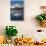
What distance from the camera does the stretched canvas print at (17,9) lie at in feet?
10.2

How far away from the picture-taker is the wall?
3.11 metres

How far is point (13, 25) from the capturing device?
3.13m

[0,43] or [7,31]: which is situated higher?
[7,31]

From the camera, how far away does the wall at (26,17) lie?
311cm

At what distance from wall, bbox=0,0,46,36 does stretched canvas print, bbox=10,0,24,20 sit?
0.06m

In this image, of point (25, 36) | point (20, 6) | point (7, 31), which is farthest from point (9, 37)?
point (20, 6)

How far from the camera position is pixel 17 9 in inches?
122

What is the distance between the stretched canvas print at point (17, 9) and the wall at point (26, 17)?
0.06 metres

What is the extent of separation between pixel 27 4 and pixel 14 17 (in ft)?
1.08

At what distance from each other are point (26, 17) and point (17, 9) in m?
0.22

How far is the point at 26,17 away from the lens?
3123mm

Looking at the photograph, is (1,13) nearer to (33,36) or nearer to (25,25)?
(25,25)

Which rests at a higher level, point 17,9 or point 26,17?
point 17,9

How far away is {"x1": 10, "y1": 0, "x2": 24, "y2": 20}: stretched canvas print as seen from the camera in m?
3.10
